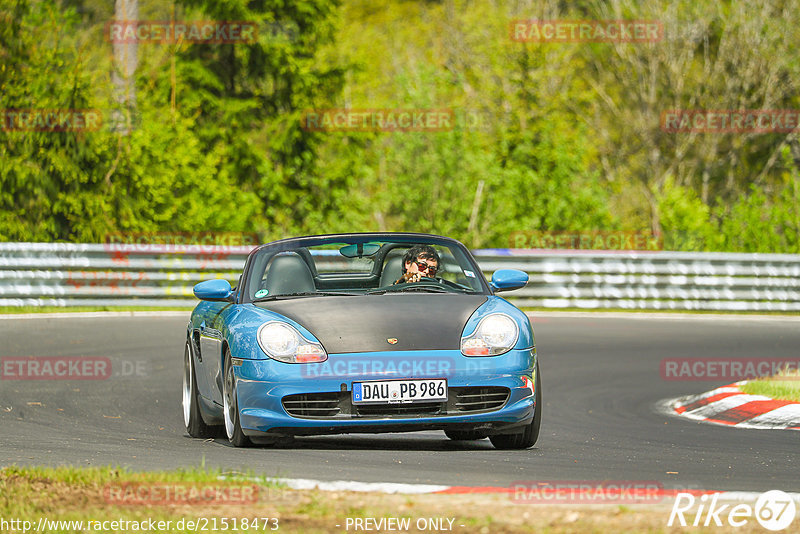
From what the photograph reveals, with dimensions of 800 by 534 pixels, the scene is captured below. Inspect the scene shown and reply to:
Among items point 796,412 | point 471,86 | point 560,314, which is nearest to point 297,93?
A: point 471,86

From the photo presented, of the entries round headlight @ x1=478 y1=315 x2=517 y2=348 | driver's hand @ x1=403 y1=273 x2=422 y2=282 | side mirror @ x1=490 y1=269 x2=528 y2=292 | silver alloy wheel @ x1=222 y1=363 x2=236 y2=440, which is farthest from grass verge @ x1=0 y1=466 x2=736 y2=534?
side mirror @ x1=490 y1=269 x2=528 y2=292

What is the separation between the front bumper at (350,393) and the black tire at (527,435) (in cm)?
33

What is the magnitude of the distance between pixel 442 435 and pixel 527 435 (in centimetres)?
124

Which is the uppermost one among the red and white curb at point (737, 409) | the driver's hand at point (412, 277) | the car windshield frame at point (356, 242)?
the car windshield frame at point (356, 242)

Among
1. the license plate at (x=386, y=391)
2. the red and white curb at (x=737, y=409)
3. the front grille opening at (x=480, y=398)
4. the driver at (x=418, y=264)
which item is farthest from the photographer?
the red and white curb at (x=737, y=409)

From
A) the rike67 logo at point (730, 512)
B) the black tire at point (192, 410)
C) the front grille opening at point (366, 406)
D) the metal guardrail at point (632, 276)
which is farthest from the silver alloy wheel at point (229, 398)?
the metal guardrail at point (632, 276)

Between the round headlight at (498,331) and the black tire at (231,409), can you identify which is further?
the black tire at (231,409)

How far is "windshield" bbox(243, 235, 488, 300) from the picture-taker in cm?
895

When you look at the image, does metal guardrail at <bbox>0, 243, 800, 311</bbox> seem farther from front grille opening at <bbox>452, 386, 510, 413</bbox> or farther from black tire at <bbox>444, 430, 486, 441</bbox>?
front grille opening at <bbox>452, 386, 510, 413</bbox>

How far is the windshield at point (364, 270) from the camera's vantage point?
8945 mm

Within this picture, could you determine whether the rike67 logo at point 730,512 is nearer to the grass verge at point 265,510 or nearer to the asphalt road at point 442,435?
the grass verge at point 265,510

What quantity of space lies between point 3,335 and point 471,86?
29393 mm

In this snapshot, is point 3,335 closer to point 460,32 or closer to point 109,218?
point 109,218

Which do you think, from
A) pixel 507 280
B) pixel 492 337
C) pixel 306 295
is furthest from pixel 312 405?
pixel 507 280
